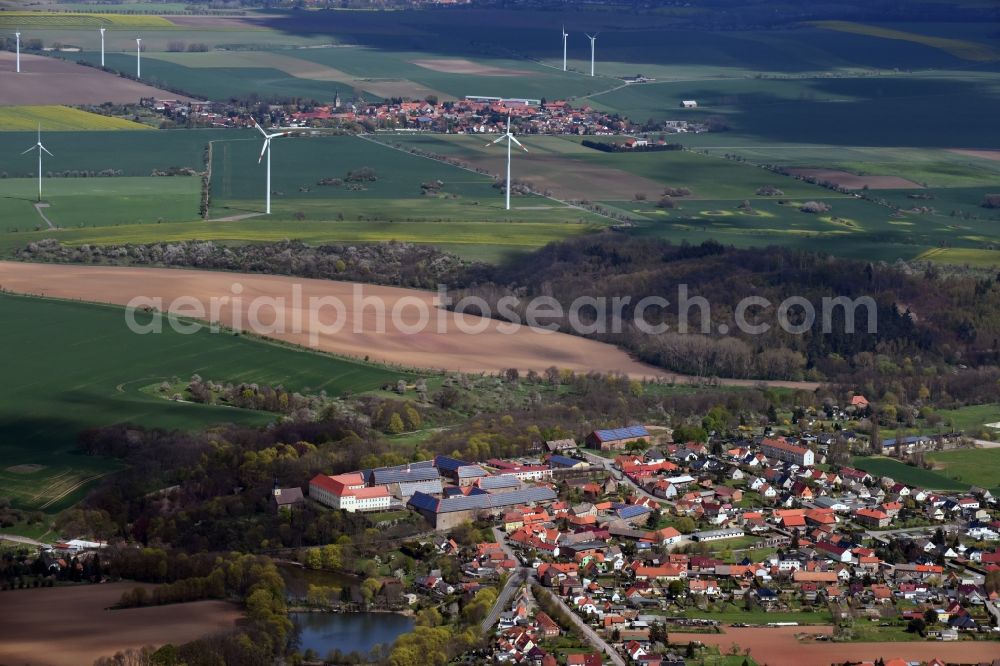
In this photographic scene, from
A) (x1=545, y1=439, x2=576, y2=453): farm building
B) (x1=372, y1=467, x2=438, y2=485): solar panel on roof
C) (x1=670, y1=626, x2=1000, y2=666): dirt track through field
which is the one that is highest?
(x1=372, y1=467, x2=438, y2=485): solar panel on roof

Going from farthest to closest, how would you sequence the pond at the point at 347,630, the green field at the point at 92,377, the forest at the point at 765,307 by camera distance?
the forest at the point at 765,307
the green field at the point at 92,377
the pond at the point at 347,630

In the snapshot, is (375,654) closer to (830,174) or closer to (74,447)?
(74,447)

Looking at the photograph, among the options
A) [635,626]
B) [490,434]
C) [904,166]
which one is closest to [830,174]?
[904,166]

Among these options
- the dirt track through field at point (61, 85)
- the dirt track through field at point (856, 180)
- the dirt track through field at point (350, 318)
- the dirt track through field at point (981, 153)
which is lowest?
the dirt track through field at point (350, 318)

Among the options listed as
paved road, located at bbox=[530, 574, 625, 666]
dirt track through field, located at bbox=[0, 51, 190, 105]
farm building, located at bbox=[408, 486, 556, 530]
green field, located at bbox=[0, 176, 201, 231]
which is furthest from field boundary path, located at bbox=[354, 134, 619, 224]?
paved road, located at bbox=[530, 574, 625, 666]

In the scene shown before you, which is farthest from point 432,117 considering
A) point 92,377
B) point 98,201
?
point 92,377

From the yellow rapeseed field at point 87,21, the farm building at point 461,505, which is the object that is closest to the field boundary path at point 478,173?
the yellow rapeseed field at point 87,21

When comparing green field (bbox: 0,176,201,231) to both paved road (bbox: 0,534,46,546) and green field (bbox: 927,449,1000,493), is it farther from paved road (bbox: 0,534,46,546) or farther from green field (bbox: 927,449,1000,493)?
green field (bbox: 927,449,1000,493)

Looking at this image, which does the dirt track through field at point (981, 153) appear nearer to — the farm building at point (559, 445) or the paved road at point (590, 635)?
the farm building at point (559, 445)
